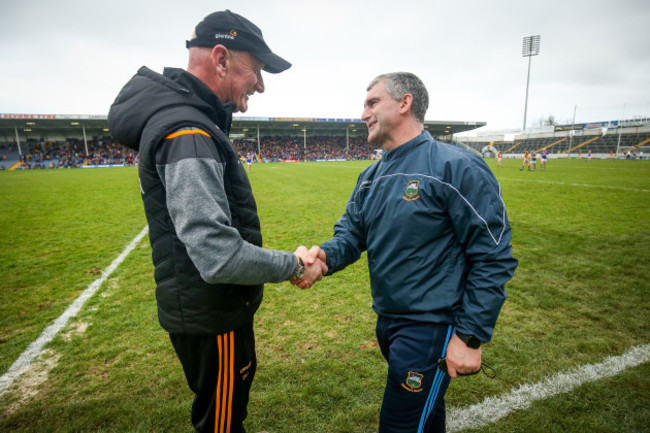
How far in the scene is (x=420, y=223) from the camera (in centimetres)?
177

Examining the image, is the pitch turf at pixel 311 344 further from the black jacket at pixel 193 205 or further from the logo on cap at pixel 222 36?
the logo on cap at pixel 222 36

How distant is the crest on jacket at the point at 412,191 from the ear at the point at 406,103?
1.55 feet

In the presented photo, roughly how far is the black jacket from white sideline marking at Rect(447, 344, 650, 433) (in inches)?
77.8

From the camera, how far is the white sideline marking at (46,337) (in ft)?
10.2


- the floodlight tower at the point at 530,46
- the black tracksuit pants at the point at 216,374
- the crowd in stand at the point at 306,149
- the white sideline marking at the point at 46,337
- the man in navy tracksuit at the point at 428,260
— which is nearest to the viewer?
the man in navy tracksuit at the point at 428,260

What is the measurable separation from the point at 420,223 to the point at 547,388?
2.27 meters

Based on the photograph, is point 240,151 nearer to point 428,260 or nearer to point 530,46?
point 428,260

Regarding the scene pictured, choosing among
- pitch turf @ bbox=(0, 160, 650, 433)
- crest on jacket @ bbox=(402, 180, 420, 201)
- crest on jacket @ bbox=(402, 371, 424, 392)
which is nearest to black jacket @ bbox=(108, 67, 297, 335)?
crest on jacket @ bbox=(402, 180, 420, 201)

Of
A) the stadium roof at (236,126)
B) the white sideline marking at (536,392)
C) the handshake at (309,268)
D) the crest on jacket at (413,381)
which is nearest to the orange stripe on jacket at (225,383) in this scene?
the handshake at (309,268)

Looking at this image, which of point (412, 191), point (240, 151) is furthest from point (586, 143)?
point (412, 191)

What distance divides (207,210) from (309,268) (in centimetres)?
73

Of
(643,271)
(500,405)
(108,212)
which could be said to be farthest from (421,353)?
(108,212)

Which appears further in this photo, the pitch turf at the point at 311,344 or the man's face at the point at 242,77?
the pitch turf at the point at 311,344

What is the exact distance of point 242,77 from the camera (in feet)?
5.90
